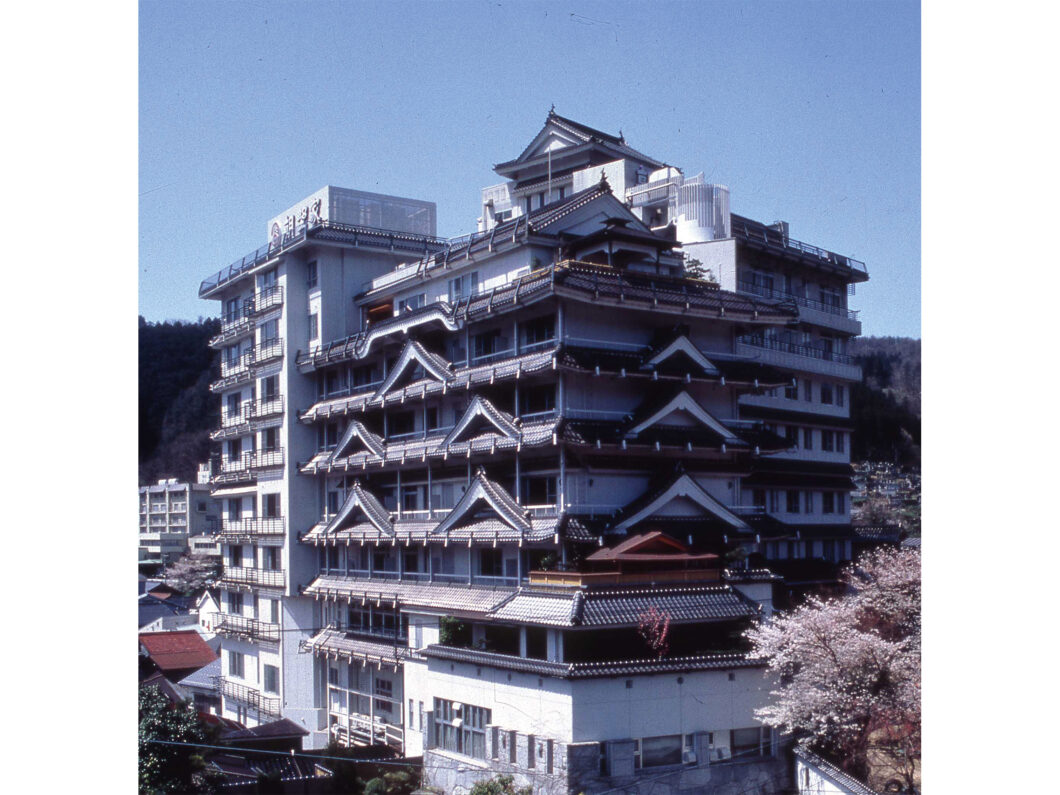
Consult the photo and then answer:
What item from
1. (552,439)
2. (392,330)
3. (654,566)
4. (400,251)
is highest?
(400,251)

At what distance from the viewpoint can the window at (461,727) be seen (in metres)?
19.0

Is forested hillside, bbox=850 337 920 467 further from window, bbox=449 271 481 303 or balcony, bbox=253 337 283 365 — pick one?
balcony, bbox=253 337 283 365

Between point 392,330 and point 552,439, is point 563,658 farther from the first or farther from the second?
point 392,330

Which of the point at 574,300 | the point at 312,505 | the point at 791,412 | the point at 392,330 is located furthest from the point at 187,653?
the point at 791,412

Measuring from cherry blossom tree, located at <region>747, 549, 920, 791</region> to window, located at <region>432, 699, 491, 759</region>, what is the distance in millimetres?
5210

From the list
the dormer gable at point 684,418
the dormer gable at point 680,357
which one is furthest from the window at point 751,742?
the dormer gable at point 680,357

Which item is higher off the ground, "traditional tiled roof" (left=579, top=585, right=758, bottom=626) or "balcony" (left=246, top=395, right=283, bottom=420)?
"balcony" (left=246, top=395, right=283, bottom=420)

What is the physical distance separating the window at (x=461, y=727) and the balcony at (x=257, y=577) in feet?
31.7

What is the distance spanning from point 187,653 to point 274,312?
976 cm

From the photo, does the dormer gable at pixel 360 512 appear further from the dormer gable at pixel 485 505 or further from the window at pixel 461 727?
the window at pixel 461 727

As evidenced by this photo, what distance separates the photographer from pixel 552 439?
67.0ft

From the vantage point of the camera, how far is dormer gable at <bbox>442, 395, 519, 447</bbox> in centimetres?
2208

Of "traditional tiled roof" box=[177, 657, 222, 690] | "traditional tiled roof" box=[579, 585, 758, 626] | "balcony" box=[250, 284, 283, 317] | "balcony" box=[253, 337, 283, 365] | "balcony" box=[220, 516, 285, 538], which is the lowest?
"traditional tiled roof" box=[177, 657, 222, 690]

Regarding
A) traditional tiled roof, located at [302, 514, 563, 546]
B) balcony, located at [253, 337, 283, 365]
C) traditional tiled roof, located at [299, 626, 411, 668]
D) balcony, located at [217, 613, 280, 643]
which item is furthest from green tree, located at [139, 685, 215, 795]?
balcony, located at [253, 337, 283, 365]
